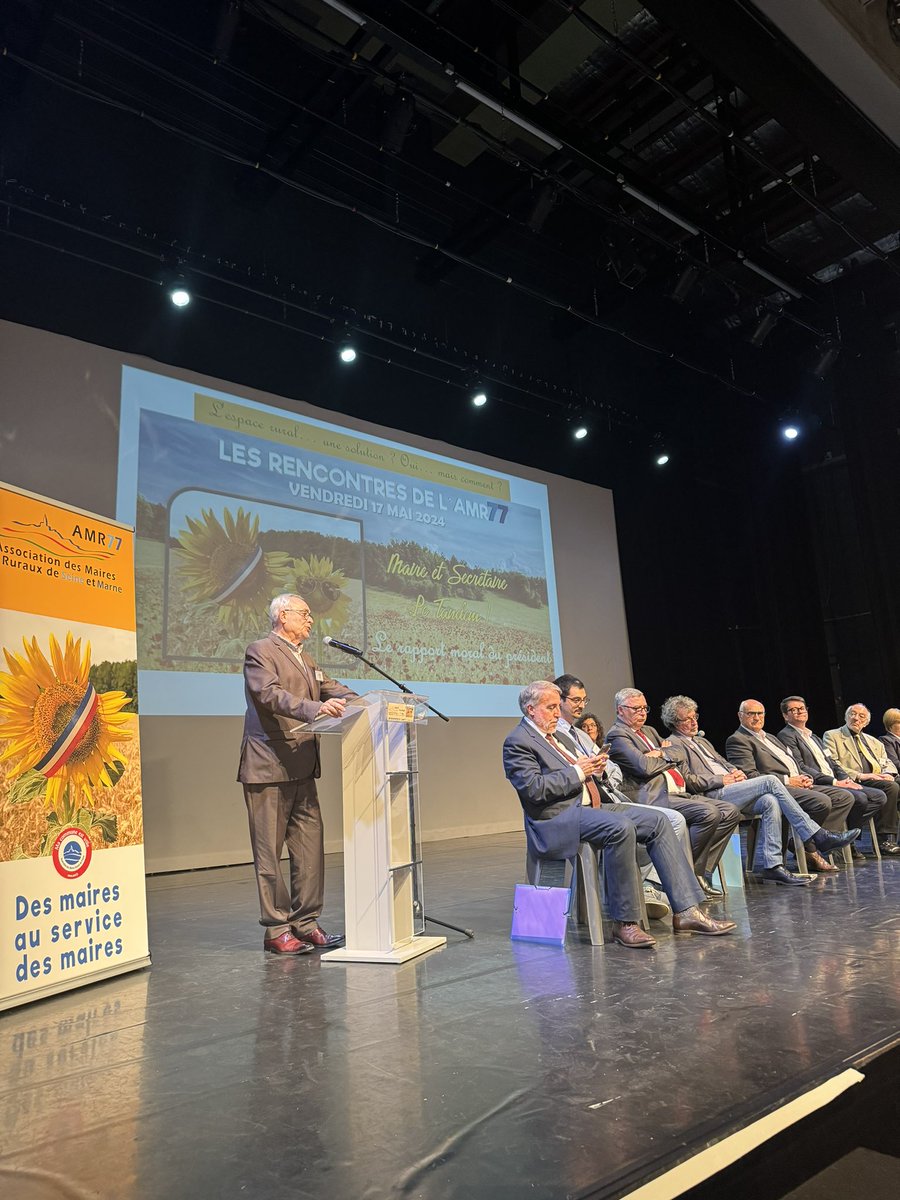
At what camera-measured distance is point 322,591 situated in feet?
22.0

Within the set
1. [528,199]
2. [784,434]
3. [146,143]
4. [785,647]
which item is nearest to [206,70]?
[146,143]

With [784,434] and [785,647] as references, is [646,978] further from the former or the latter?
[784,434]

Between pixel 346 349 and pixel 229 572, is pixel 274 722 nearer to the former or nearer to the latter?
pixel 229 572

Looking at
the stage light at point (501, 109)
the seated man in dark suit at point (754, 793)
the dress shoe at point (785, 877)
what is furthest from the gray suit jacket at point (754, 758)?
the stage light at point (501, 109)

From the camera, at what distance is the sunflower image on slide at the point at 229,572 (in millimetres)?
6066

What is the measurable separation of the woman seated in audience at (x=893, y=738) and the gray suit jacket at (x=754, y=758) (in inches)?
59.2

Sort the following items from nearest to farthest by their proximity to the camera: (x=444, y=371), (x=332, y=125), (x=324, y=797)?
(x=332, y=125)
(x=324, y=797)
(x=444, y=371)

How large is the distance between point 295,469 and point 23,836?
4.54 meters

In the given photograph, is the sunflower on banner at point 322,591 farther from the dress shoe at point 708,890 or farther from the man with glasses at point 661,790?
the dress shoe at point 708,890

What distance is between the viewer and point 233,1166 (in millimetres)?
1371

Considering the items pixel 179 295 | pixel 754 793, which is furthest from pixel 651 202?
pixel 754 793

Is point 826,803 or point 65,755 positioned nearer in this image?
point 65,755

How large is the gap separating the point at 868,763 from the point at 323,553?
14.0ft

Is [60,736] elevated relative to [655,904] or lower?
elevated
